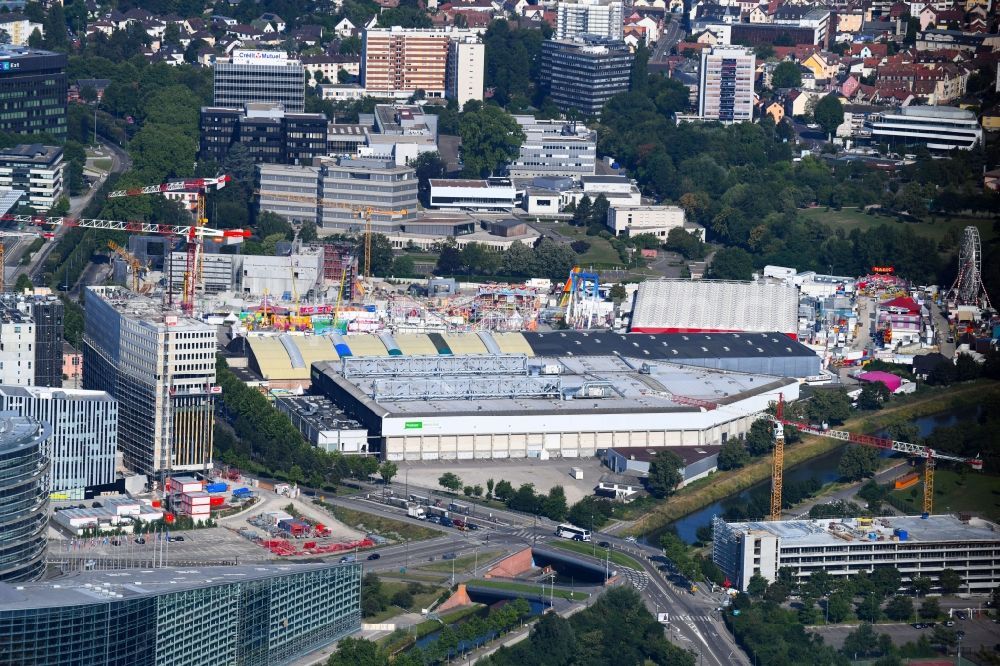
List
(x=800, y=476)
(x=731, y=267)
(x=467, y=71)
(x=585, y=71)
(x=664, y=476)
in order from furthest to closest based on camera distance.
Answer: (x=585, y=71) < (x=467, y=71) < (x=731, y=267) < (x=800, y=476) < (x=664, y=476)

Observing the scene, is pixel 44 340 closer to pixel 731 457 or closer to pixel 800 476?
pixel 731 457

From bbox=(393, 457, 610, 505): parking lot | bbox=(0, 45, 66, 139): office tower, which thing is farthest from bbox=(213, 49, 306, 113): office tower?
bbox=(393, 457, 610, 505): parking lot

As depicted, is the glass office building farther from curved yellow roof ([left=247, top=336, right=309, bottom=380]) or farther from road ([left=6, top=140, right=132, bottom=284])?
road ([left=6, top=140, right=132, bottom=284])

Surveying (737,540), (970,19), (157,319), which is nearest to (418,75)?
(970,19)

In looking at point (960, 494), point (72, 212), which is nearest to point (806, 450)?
point (960, 494)

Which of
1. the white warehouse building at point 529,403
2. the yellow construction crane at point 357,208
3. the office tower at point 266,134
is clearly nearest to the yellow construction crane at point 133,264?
the yellow construction crane at point 357,208

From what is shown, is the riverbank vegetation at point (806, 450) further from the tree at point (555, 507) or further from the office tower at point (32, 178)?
the office tower at point (32, 178)
